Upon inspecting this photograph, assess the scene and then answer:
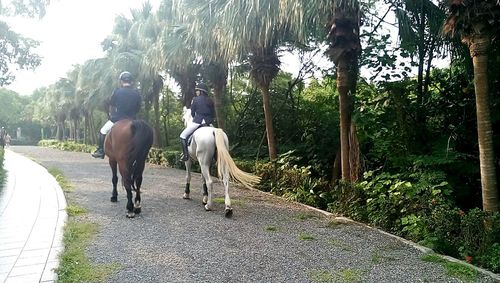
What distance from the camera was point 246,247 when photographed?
5.12 m

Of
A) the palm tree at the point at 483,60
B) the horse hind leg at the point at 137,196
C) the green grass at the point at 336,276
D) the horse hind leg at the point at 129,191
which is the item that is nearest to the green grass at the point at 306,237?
the green grass at the point at 336,276

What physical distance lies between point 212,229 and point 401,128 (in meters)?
4.02

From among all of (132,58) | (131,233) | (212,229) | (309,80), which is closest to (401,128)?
(212,229)

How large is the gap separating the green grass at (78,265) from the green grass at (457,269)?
3458mm

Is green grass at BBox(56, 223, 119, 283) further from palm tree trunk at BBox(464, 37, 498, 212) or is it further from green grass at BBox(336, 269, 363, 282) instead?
palm tree trunk at BBox(464, 37, 498, 212)

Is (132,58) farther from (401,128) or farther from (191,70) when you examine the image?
(401,128)

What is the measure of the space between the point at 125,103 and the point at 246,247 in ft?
11.7

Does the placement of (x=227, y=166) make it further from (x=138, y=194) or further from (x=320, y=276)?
(x=320, y=276)

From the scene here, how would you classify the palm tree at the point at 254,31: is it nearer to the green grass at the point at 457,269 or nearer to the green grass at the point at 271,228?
the green grass at the point at 271,228

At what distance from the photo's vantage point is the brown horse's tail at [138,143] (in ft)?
22.2

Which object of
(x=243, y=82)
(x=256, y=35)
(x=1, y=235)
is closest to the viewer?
(x=1, y=235)

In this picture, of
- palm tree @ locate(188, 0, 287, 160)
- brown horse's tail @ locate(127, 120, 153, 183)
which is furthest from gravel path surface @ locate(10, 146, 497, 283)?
palm tree @ locate(188, 0, 287, 160)

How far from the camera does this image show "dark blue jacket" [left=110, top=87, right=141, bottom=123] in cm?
718

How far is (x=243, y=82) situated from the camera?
19.9 m
